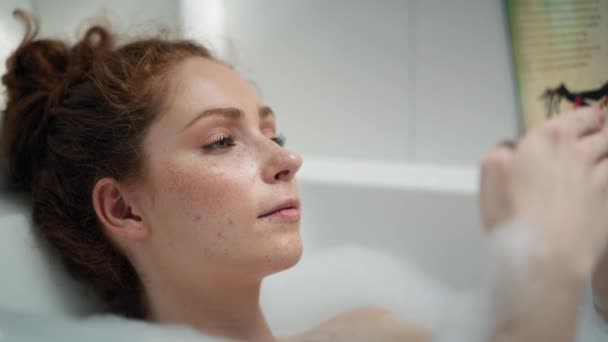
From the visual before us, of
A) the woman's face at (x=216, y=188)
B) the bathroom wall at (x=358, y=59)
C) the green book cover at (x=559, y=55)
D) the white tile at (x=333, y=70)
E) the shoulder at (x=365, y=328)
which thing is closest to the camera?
the green book cover at (x=559, y=55)

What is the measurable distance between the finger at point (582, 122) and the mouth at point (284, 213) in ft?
1.00

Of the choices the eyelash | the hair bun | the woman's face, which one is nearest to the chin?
the woman's face

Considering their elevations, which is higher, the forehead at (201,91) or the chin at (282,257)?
the forehead at (201,91)

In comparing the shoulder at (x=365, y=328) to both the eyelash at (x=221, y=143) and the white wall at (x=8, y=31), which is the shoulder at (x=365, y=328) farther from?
the white wall at (x=8, y=31)

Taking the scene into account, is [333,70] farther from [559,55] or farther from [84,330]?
[84,330]

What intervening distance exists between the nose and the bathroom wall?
255mm

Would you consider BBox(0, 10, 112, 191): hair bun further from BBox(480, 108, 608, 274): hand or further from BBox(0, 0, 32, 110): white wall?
BBox(480, 108, 608, 274): hand

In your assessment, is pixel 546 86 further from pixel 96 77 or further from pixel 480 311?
pixel 96 77

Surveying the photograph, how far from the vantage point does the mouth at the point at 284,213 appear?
1.87 feet

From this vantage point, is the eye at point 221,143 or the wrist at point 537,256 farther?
the eye at point 221,143

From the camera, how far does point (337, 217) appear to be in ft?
3.37

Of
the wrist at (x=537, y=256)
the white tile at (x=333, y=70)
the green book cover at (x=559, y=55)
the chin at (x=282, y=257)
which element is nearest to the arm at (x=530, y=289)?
the wrist at (x=537, y=256)

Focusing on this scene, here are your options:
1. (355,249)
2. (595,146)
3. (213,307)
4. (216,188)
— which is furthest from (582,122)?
(355,249)

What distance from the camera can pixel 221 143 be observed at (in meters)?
0.59
